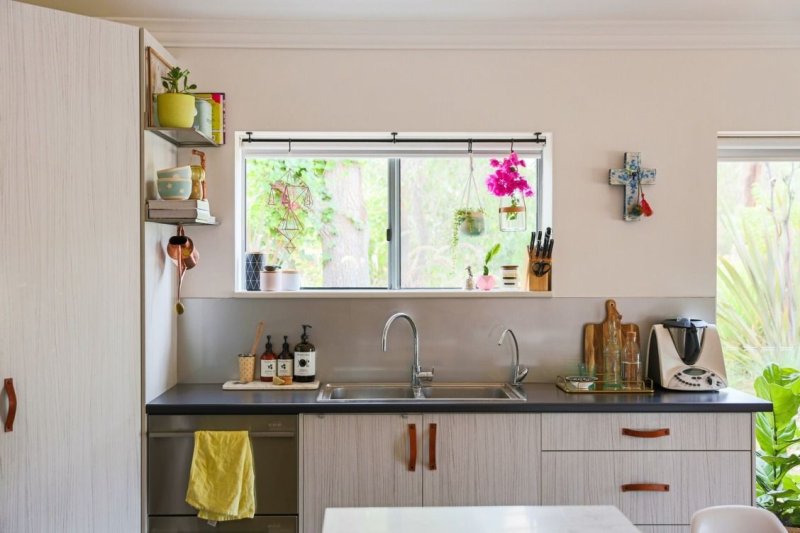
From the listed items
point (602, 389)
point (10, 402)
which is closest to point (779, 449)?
point (602, 389)

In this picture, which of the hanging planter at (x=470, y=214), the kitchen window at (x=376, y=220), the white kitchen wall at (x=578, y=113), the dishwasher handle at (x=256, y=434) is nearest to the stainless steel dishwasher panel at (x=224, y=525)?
the dishwasher handle at (x=256, y=434)

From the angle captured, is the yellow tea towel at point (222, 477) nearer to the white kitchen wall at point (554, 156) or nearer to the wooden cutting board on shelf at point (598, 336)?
the white kitchen wall at point (554, 156)

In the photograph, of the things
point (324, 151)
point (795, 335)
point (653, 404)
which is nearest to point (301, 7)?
point (324, 151)

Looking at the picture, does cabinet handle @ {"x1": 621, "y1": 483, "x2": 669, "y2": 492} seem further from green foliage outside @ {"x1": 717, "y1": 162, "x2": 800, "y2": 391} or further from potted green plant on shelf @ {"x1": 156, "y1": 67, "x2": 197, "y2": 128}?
potted green plant on shelf @ {"x1": 156, "y1": 67, "x2": 197, "y2": 128}

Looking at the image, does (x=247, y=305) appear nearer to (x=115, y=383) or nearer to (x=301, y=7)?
(x=115, y=383)

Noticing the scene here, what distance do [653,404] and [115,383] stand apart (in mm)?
2093

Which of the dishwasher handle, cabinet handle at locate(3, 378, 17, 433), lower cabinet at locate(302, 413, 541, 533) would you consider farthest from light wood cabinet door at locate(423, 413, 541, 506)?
cabinet handle at locate(3, 378, 17, 433)

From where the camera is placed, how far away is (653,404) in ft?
8.33

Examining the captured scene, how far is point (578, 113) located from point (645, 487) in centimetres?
168

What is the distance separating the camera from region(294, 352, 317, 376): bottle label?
115 inches

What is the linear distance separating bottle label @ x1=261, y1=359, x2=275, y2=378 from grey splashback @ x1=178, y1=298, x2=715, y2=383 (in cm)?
11

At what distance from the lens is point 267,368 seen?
2.94 metres

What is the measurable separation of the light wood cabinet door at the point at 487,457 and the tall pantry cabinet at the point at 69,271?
122 centimetres

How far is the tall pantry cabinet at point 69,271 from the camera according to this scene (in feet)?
6.91
